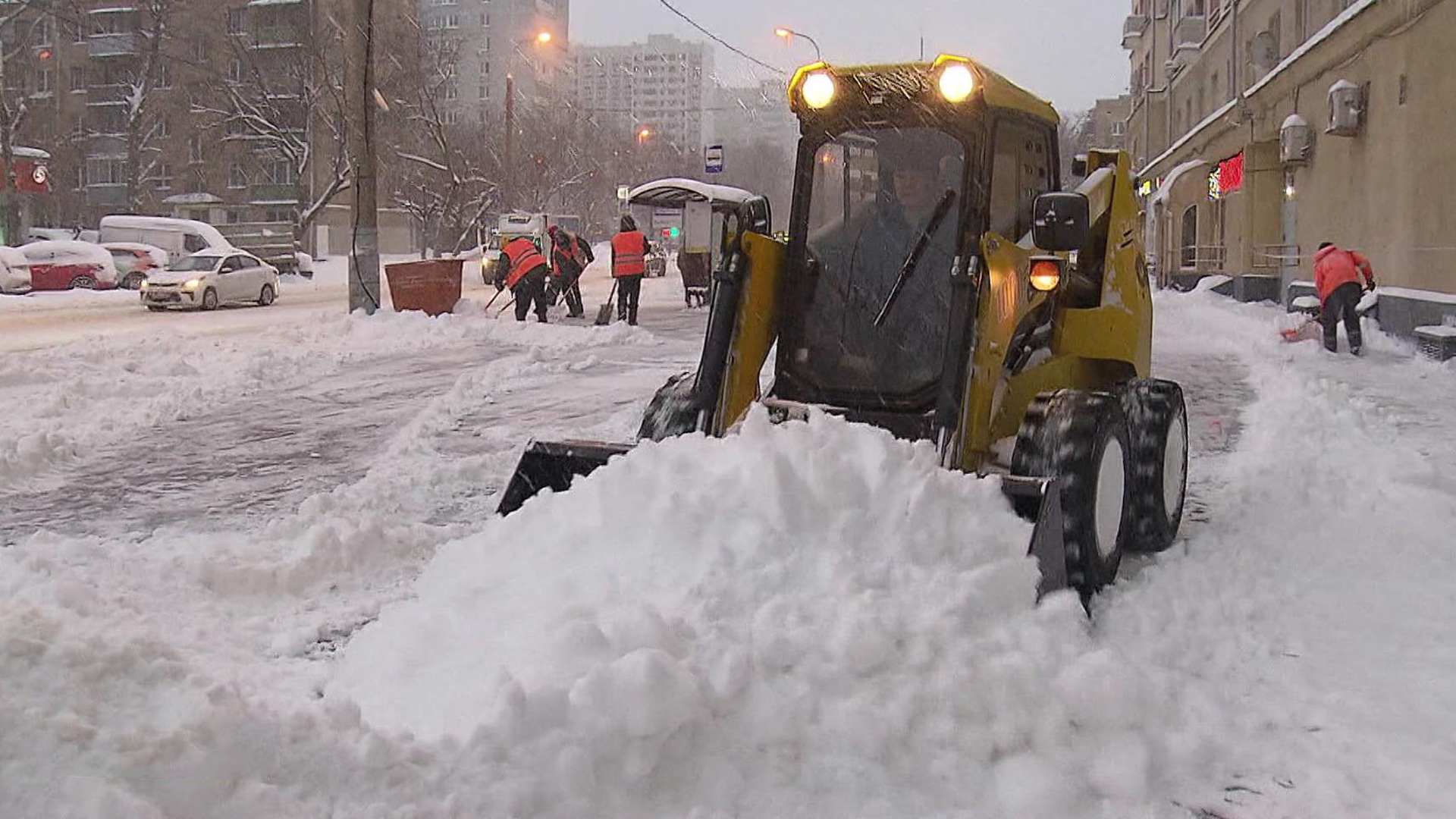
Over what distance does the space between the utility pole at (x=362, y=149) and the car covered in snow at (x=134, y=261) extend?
16.5 m

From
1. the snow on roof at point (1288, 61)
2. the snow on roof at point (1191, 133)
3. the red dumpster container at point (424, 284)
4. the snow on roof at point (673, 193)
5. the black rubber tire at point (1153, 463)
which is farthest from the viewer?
the snow on roof at point (1191, 133)

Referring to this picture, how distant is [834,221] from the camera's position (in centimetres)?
569

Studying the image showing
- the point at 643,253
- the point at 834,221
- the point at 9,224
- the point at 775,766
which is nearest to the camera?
the point at 775,766

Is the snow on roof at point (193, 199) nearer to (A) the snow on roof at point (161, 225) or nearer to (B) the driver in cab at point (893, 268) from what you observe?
(A) the snow on roof at point (161, 225)

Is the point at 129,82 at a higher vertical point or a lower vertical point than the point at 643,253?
higher

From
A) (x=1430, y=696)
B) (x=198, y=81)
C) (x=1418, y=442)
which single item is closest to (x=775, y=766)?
(x=1430, y=696)

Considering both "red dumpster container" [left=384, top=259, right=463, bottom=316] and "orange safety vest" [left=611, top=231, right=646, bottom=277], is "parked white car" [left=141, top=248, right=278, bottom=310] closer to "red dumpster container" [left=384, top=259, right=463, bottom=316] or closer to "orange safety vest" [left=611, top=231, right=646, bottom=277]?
"red dumpster container" [left=384, top=259, right=463, bottom=316]

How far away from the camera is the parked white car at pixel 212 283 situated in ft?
81.2

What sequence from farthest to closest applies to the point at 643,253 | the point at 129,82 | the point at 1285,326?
the point at 129,82 → the point at 643,253 → the point at 1285,326

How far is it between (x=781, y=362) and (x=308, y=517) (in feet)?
8.20

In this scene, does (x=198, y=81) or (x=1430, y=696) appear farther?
(x=198, y=81)

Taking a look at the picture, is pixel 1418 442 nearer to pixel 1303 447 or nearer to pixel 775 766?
pixel 1303 447

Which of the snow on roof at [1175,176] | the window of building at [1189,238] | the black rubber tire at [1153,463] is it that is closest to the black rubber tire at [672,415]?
the black rubber tire at [1153,463]

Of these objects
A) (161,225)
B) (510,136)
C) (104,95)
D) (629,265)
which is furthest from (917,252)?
(104,95)
